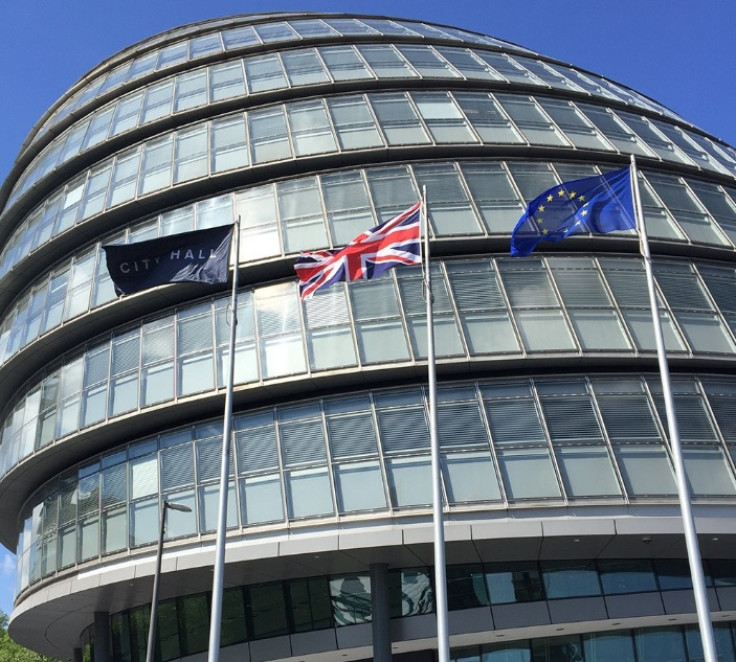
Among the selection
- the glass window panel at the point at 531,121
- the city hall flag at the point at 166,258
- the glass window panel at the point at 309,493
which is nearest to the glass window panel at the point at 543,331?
the glass window panel at the point at 309,493

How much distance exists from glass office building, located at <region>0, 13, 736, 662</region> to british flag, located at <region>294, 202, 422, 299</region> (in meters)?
1.95

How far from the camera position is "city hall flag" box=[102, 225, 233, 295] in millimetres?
Answer: 19844

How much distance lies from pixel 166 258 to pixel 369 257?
16.8 feet

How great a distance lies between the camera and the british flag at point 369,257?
1905 centimetres

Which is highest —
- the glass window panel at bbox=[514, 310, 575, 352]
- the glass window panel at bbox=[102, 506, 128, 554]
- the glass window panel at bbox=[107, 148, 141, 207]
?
the glass window panel at bbox=[107, 148, 141, 207]

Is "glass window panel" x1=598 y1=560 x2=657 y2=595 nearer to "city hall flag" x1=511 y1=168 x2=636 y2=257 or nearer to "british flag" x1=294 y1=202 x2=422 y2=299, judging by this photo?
"city hall flag" x1=511 y1=168 x2=636 y2=257

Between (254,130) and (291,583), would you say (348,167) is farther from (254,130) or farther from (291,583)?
(291,583)

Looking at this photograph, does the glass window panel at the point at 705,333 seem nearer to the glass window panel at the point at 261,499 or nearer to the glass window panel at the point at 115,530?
the glass window panel at the point at 261,499

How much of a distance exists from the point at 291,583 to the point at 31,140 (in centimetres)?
3047

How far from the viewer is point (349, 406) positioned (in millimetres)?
23719

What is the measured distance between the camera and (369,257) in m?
19.4

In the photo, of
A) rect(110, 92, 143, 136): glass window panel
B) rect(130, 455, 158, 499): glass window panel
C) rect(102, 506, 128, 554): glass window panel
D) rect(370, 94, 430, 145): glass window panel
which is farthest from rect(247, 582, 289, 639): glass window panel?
rect(110, 92, 143, 136): glass window panel

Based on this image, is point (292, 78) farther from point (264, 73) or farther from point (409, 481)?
point (409, 481)

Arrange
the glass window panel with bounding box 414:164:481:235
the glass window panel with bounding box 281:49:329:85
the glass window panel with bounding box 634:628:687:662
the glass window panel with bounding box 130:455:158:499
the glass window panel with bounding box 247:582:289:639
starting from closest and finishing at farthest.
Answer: the glass window panel with bounding box 634:628:687:662, the glass window panel with bounding box 247:582:289:639, the glass window panel with bounding box 130:455:158:499, the glass window panel with bounding box 414:164:481:235, the glass window panel with bounding box 281:49:329:85
